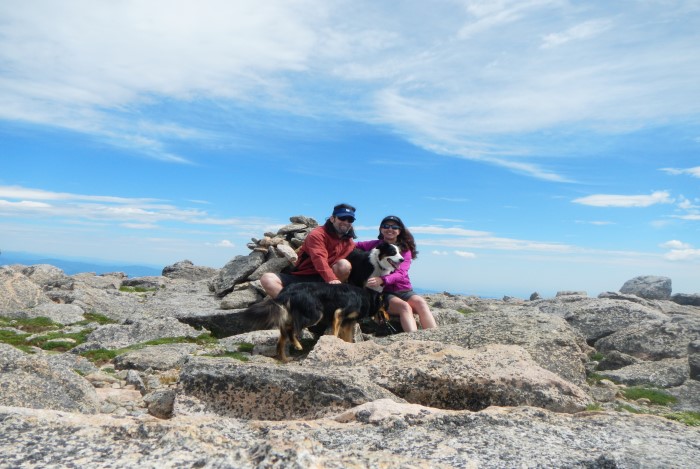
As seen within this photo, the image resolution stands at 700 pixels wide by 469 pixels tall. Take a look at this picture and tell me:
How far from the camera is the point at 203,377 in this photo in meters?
7.26

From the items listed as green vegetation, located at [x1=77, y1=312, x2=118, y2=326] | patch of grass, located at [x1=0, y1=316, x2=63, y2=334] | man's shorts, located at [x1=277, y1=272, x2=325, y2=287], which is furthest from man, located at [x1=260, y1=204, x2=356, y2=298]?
green vegetation, located at [x1=77, y1=312, x2=118, y2=326]

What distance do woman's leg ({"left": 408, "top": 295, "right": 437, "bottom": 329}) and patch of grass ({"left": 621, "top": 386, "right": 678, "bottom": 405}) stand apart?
4.36m

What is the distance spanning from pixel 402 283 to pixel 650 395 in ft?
19.4

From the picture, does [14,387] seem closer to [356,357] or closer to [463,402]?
[356,357]

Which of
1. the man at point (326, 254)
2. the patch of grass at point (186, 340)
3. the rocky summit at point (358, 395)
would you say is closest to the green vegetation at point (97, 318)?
the rocky summit at point (358, 395)

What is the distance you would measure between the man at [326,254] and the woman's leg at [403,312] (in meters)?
1.41

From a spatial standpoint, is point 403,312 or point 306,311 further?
point 403,312

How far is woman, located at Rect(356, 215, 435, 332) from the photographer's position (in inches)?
541

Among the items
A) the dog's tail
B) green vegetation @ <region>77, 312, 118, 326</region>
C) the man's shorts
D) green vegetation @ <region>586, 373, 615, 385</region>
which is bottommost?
green vegetation @ <region>77, 312, 118, 326</region>

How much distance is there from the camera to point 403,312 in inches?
541

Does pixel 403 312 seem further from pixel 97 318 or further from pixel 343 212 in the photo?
pixel 97 318

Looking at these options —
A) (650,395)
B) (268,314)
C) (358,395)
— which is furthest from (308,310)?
(650,395)

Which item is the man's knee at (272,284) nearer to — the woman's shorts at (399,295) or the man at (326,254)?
the man at (326,254)

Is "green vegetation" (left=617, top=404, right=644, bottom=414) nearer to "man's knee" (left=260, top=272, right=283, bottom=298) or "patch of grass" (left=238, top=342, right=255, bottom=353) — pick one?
"man's knee" (left=260, top=272, right=283, bottom=298)
